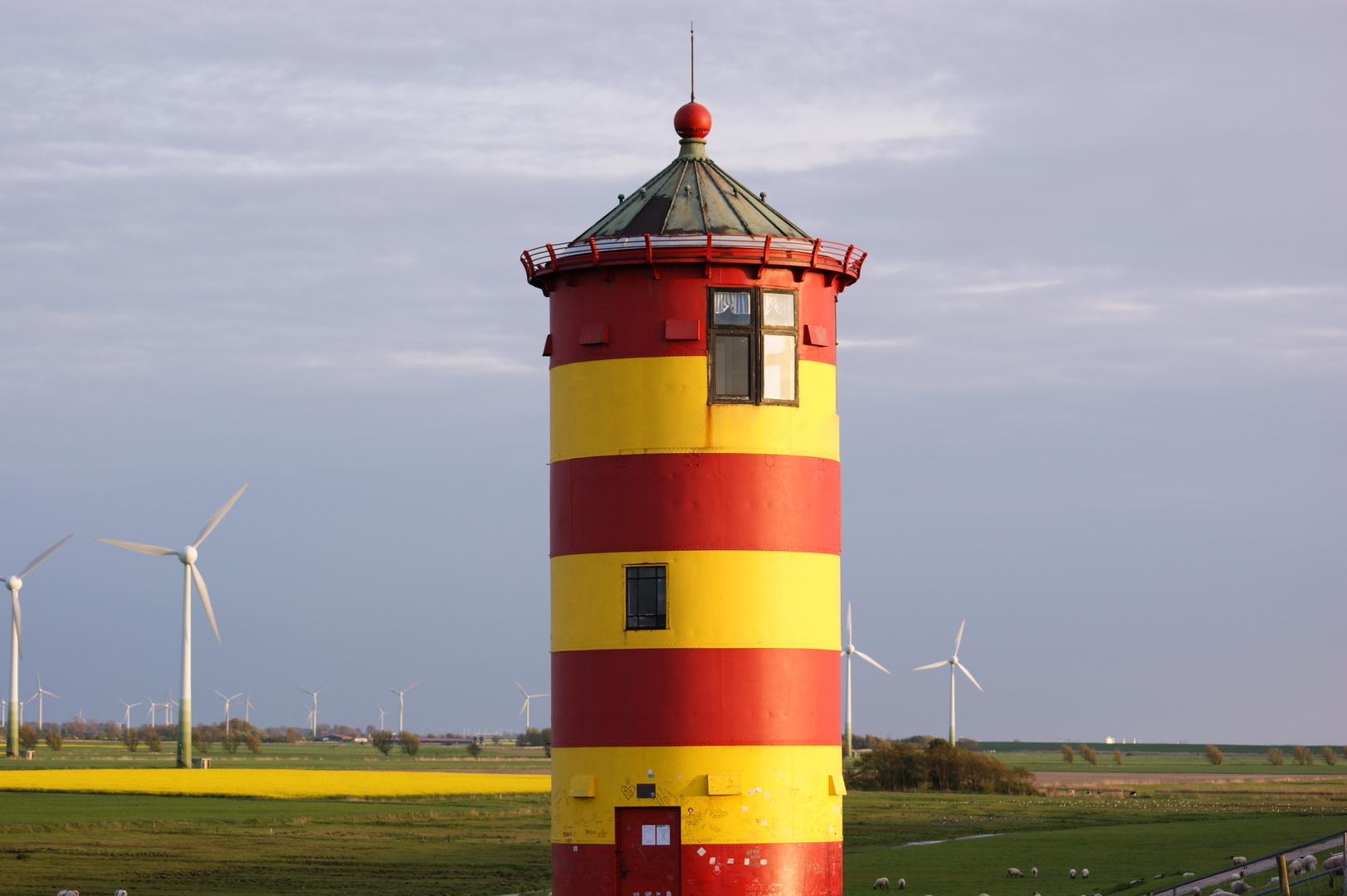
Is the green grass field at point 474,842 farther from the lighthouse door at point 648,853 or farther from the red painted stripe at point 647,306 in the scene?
the red painted stripe at point 647,306

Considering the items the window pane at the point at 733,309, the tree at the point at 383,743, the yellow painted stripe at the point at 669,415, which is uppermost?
the window pane at the point at 733,309

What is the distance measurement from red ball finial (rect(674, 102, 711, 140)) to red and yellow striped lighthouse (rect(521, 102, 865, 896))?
6.19 ft

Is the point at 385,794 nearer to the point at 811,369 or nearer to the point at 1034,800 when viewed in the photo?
the point at 1034,800

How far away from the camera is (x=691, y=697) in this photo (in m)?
19.9

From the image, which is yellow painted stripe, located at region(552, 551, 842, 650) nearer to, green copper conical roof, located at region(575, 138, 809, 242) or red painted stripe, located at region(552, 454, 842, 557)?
red painted stripe, located at region(552, 454, 842, 557)

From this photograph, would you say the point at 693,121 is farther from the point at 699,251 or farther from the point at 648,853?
the point at 648,853

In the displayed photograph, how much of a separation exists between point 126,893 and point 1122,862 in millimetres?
28845

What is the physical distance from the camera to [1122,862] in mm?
47219

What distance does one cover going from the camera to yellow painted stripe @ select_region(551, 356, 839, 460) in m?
20.1

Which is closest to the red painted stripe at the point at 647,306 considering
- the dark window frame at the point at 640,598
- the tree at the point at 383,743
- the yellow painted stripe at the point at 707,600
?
the yellow painted stripe at the point at 707,600

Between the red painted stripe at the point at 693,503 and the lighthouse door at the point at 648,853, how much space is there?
11.4 ft

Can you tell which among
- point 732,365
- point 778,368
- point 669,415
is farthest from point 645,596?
point 778,368

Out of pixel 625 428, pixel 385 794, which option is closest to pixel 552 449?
pixel 625 428

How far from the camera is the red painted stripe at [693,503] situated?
2006cm
